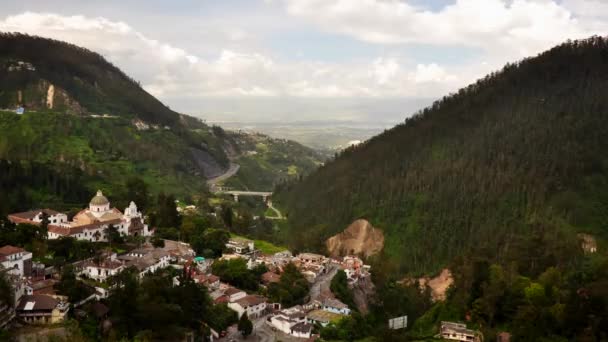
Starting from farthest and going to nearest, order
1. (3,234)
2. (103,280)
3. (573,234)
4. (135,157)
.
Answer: (135,157) < (573,234) < (3,234) < (103,280)

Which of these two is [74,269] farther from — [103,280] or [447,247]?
[447,247]

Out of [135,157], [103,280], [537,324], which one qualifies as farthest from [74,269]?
[135,157]

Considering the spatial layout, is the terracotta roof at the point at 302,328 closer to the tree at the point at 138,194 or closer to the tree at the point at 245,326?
the tree at the point at 245,326

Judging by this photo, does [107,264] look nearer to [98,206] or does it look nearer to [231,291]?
[231,291]

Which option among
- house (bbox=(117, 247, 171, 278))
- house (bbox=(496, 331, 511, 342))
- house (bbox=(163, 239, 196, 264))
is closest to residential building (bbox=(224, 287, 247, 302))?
house (bbox=(117, 247, 171, 278))

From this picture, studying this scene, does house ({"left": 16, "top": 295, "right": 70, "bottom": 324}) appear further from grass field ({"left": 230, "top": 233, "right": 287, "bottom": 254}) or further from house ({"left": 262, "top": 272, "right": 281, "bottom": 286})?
grass field ({"left": 230, "top": 233, "right": 287, "bottom": 254})

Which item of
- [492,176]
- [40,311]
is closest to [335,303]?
[40,311]
